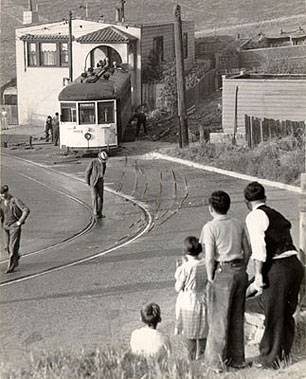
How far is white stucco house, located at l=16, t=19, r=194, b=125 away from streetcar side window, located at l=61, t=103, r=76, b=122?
341 inches

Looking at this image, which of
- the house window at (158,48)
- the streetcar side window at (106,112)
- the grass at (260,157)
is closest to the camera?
the grass at (260,157)

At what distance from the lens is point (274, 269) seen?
794 cm

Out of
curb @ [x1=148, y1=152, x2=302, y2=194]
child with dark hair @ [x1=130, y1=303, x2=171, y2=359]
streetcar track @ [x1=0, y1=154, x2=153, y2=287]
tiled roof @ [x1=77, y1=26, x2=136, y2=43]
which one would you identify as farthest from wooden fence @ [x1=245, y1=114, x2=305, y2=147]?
child with dark hair @ [x1=130, y1=303, x2=171, y2=359]

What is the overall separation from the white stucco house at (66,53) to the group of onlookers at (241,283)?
30655 mm

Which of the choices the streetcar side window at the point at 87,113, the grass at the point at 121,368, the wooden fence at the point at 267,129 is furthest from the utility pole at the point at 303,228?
the streetcar side window at the point at 87,113

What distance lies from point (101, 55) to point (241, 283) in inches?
1310

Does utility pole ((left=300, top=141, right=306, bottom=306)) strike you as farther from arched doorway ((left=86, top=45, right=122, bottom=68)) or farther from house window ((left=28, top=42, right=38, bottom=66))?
house window ((left=28, top=42, right=38, bottom=66))

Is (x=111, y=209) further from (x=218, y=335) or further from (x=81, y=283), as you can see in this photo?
(x=218, y=335)

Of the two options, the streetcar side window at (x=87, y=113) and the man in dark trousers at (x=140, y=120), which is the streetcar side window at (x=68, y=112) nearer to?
the streetcar side window at (x=87, y=113)

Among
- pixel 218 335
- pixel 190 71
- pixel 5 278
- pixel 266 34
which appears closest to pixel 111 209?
pixel 5 278

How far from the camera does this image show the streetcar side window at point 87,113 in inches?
1146

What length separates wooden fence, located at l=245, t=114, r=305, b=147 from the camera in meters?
26.8

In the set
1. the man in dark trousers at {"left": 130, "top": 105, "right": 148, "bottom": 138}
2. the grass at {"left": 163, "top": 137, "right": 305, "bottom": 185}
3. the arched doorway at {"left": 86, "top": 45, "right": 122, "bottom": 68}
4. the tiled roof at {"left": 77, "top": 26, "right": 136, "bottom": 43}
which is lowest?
the grass at {"left": 163, "top": 137, "right": 305, "bottom": 185}

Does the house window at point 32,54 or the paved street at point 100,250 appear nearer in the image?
the paved street at point 100,250
